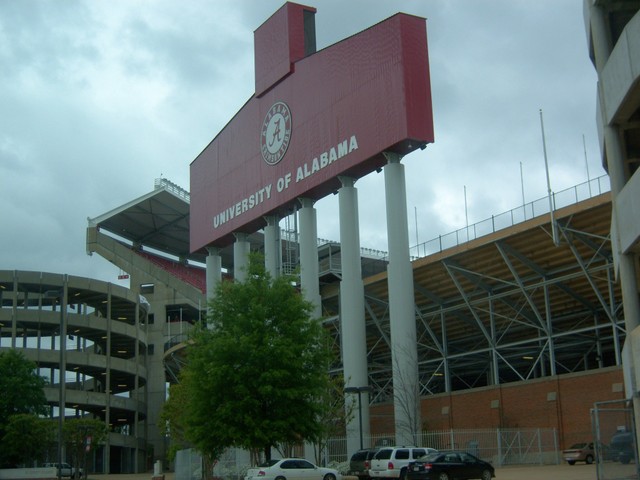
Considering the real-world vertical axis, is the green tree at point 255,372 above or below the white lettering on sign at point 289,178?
below

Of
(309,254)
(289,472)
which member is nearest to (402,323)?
(309,254)

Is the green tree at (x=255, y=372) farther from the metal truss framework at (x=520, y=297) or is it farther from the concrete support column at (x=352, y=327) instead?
the metal truss framework at (x=520, y=297)

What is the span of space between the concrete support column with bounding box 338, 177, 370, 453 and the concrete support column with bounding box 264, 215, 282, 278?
903 cm

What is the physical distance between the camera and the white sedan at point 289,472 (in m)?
34.1

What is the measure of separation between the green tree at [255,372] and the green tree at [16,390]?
3444 cm

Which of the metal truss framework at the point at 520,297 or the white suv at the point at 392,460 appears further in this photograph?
the metal truss framework at the point at 520,297

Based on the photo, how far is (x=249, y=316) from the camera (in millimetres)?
36125

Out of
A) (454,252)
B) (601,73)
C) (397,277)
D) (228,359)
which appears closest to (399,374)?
(397,277)

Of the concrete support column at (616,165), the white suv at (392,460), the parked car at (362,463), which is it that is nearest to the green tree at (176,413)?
the parked car at (362,463)

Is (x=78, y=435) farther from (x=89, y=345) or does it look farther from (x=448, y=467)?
(x=89, y=345)

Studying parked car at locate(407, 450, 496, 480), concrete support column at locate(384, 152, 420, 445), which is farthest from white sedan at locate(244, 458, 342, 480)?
concrete support column at locate(384, 152, 420, 445)

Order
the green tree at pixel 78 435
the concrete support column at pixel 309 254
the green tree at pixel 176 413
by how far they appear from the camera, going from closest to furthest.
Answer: the concrete support column at pixel 309 254, the green tree at pixel 176 413, the green tree at pixel 78 435

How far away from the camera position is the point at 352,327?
4738cm

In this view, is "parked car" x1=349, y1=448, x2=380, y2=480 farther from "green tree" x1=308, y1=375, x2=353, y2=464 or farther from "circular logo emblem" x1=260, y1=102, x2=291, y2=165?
"circular logo emblem" x1=260, y1=102, x2=291, y2=165
